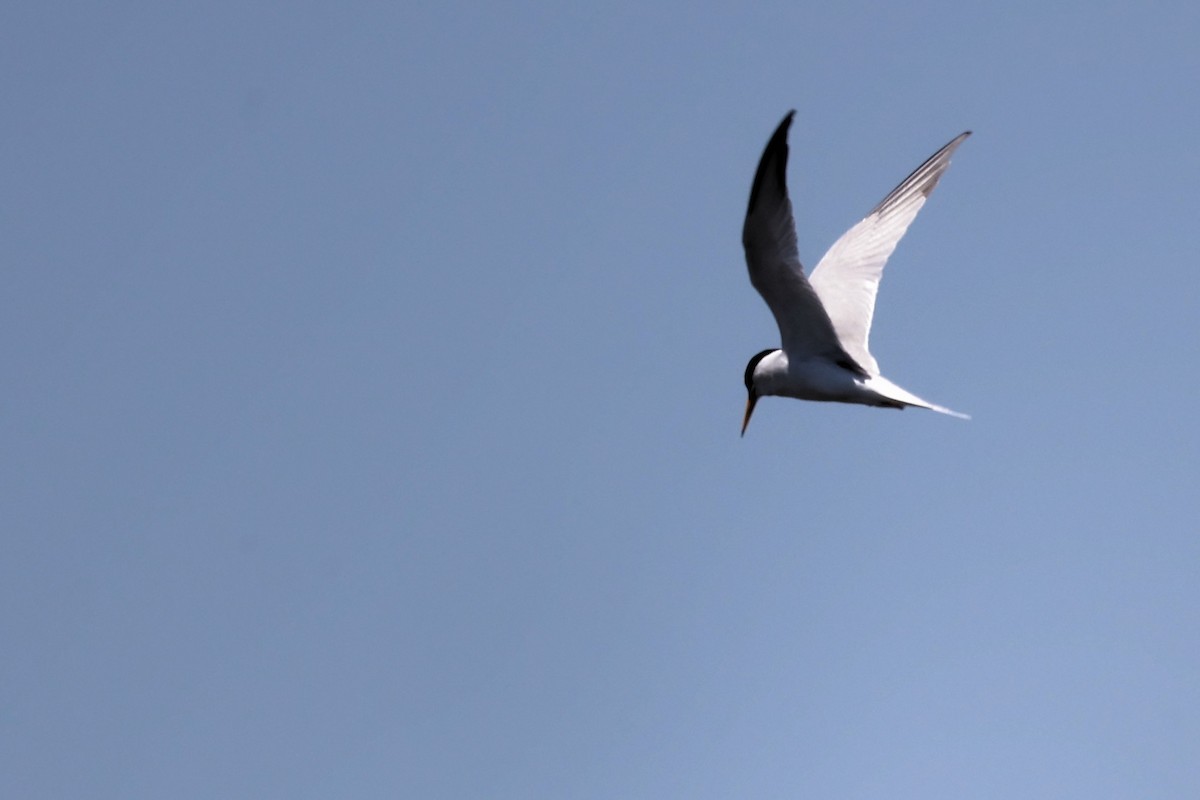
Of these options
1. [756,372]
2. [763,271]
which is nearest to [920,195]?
[756,372]

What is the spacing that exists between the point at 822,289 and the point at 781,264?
10.7 feet

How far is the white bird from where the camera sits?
49.9 ft

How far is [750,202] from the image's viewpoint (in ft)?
49.3

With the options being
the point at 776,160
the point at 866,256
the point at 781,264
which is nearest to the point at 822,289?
the point at 866,256

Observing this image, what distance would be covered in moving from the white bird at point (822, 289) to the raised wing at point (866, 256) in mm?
11

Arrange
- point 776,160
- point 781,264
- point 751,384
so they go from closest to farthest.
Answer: point 776,160 → point 781,264 → point 751,384

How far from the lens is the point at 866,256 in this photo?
19344mm

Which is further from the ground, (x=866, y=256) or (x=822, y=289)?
(x=866, y=256)

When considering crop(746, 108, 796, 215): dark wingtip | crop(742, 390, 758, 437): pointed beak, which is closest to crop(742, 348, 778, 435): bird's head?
crop(742, 390, 758, 437): pointed beak

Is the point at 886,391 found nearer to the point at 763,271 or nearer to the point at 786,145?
the point at 763,271

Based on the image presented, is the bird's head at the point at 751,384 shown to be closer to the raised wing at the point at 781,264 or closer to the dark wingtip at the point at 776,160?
the raised wing at the point at 781,264

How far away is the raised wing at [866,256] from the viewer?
18344mm

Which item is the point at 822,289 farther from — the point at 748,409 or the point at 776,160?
the point at 776,160

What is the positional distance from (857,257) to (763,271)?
3697mm
